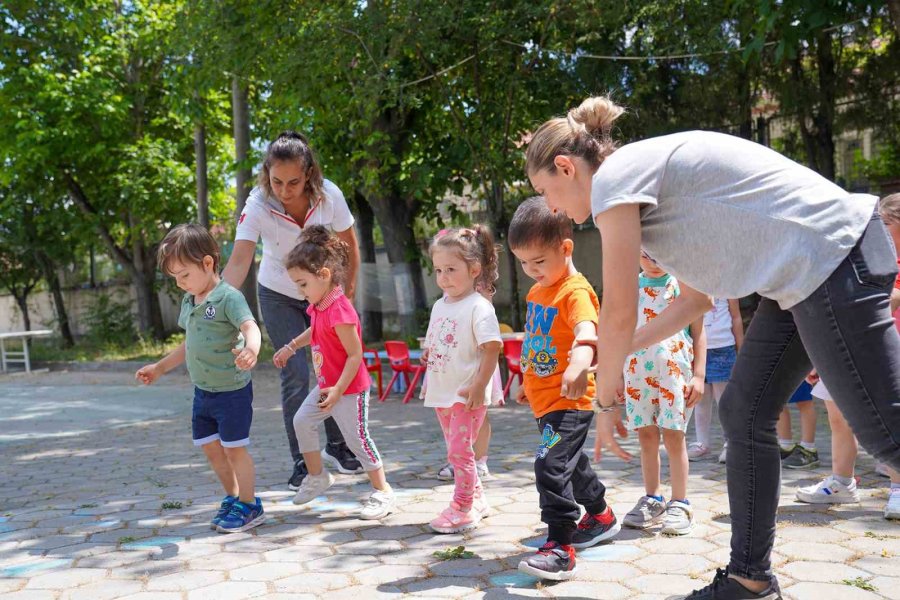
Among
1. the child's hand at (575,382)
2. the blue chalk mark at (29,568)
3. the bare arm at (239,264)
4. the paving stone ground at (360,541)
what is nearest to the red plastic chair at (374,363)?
the paving stone ground at (360,541)

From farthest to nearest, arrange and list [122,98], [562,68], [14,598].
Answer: [122,98] → [562,68] → [14,598]

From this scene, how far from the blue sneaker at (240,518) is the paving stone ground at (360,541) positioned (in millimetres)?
70

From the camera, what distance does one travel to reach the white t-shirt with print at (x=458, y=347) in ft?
13.7

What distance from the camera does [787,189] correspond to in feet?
8.16

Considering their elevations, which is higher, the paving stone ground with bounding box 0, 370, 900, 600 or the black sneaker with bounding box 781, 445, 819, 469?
the paving stone ground with bounding box 0, 370, 900, 600

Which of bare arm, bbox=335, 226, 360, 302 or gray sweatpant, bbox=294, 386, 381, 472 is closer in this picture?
gray sweatpant, bbox=294, 386, 381, 472

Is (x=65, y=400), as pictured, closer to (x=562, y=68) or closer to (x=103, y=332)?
(x=562, y=68)

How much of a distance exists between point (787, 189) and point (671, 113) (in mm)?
10964

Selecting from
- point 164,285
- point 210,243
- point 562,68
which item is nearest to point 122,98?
point 164,285

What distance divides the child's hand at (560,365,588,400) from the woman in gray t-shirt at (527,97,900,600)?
0.23 meters

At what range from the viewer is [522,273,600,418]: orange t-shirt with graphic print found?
11.5ft

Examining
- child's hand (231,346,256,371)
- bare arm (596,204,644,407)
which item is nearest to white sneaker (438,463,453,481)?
child's hand (231,346,256,371)

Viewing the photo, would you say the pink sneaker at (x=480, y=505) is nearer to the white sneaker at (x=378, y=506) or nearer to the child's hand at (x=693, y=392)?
the white sneaker at (x=378, y=506)

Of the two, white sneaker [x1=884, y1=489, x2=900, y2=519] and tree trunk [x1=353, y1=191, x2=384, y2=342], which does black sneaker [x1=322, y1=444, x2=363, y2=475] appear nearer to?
white sneaker [x1=884, y1=489, x2=900, y2=519]
